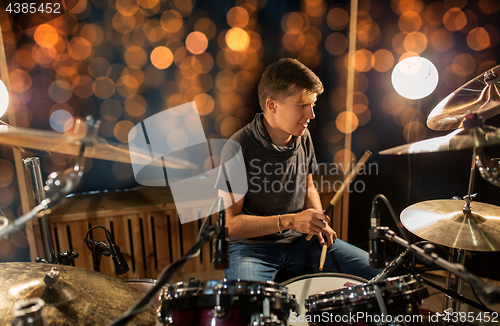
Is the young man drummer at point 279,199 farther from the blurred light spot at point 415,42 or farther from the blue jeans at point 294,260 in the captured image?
the blurred light spot at point 415,42

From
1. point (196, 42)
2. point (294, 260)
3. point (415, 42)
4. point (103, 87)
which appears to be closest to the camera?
point (294, 260)

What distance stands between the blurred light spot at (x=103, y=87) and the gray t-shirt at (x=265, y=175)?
3.74 ft

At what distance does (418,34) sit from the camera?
73.1 inches

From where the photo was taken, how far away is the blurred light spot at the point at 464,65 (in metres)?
1.73

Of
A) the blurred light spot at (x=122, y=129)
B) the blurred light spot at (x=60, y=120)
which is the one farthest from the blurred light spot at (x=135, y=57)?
the blurred light spot at (x=60, y=120)

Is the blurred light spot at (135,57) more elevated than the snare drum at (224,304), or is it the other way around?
the blurred light spot at (135,57)

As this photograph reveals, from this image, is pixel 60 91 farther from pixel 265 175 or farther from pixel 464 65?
pixel 464 65

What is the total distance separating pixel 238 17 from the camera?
2.16 m

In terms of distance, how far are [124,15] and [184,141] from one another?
0.99m

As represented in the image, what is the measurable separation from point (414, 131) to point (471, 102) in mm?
883

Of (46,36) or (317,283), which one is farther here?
(46,36)

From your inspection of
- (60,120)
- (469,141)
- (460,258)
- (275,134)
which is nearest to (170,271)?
(469,141)

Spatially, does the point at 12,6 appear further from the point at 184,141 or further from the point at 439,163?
the point at 439,163

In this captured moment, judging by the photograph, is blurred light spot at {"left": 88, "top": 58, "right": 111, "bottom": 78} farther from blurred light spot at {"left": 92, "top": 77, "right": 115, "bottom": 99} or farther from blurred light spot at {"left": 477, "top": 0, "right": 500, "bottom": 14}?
blurred light spot at {"left": 477, "top": 0, "right": 500, "bottom": 14}
